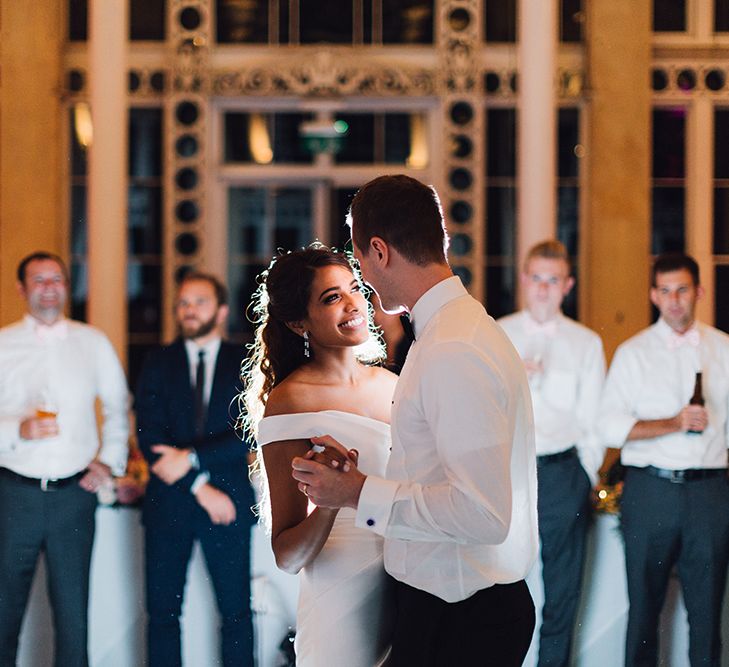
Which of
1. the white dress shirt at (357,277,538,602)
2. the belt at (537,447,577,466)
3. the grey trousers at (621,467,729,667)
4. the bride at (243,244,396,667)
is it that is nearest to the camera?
the white dress shirt at (357,277,538,602)

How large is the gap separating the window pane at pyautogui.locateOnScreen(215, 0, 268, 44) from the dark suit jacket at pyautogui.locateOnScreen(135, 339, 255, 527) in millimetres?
4719

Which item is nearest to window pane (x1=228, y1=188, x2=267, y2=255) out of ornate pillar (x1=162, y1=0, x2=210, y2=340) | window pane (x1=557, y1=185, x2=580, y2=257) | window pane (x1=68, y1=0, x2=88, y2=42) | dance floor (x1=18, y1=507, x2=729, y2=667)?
ornate pillar (x1=162, y1=0, x2=210, y2=340)

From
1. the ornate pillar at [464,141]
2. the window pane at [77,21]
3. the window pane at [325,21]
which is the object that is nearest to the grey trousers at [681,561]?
the ornate pillar at [464,141]

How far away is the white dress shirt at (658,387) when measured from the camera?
4.38 m

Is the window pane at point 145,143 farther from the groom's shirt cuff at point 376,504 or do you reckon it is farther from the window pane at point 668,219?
the groom's shirt cuff at point 376,504

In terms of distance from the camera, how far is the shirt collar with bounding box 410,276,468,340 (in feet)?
6.78

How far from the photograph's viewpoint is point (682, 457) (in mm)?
4297

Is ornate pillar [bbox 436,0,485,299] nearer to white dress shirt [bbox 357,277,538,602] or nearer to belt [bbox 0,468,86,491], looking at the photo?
belt [bbox 0,468,86,491]

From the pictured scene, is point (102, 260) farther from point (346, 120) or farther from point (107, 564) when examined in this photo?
point (107, 564)

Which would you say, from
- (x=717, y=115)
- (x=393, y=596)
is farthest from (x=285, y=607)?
(x=717, y=115)

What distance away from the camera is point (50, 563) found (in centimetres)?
430

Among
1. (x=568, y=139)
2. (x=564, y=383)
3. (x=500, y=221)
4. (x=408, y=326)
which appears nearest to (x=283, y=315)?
(x=408, y=326)

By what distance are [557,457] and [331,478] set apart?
2768 millimetres

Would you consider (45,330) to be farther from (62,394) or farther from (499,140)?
(499,140)
